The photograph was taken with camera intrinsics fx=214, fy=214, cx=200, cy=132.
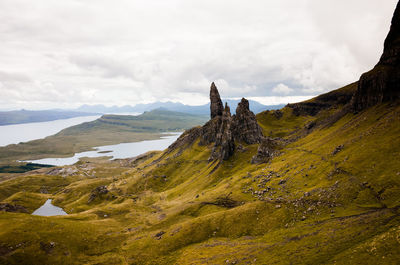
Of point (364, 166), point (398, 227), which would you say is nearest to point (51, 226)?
point (398, 227)

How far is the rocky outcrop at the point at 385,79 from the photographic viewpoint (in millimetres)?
102312

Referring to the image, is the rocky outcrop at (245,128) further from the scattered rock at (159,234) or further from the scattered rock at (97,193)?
the scattered rock at (97,193)

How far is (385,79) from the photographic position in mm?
104125

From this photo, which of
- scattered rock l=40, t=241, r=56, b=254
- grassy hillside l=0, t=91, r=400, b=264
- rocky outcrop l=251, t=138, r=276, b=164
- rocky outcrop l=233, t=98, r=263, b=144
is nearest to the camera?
grassy hillside l=0, t=91, r=400, b=264

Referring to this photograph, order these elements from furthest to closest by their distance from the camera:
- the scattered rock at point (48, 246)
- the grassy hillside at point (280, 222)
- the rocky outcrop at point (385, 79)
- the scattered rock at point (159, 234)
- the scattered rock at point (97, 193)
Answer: the scattered rock at point (97, 193) < the rocky outcrop at point (385, 79) < the scattered rock at point (159, 234) < the scattered rock at point (48, 246) < the grassy hillside at point (280, 222)

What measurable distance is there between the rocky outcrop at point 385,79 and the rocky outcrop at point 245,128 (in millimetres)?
74507

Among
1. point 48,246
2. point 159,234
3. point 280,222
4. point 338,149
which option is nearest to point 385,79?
point 338,149

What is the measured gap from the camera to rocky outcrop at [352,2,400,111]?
102312mm

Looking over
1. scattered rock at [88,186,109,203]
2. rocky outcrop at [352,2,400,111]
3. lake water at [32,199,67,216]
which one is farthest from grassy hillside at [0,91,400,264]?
lake water at [32,199,67,216]

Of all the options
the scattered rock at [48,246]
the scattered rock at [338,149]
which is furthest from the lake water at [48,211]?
A: the scattered rock at [338,149]

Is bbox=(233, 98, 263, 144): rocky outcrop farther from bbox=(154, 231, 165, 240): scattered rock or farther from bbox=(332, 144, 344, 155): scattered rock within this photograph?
bbox=(154, 231, 165, 240): scattered rock

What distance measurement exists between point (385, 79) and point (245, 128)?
322ft

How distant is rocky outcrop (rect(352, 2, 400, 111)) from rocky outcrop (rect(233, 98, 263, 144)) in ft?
244

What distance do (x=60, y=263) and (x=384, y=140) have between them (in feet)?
404
